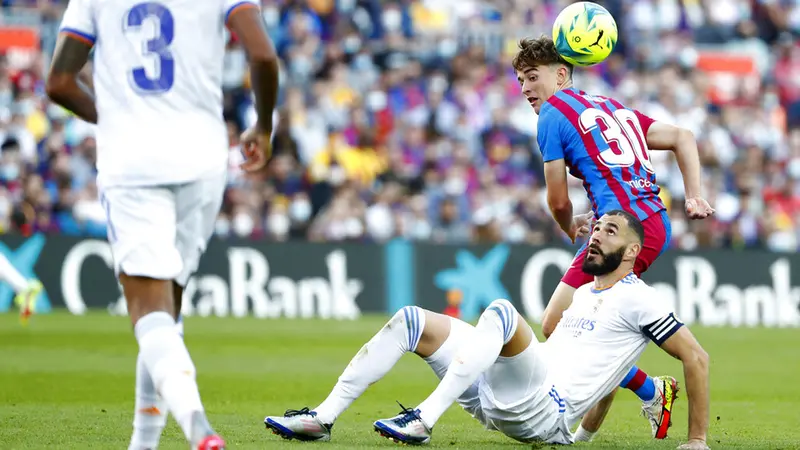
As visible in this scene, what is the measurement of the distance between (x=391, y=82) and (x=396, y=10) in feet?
7.20

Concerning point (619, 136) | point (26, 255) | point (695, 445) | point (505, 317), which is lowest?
point (26, 255)

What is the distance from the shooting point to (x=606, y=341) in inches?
256

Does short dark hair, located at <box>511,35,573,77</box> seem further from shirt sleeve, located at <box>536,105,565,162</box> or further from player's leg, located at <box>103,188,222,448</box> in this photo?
player's leg, located at <box>103,188,222,448</box>

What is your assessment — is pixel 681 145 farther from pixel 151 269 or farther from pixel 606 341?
pixel 151 269

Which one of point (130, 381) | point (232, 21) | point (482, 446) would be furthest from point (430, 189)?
point (232, 21)

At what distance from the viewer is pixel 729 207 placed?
70.9 ft

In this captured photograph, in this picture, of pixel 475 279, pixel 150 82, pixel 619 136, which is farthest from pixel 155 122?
pixel 475 279

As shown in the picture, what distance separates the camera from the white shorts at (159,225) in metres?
5.00

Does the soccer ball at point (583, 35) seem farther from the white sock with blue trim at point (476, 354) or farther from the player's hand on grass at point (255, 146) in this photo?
the player's hand on grass at point (255, 146)

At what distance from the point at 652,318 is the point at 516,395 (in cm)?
80

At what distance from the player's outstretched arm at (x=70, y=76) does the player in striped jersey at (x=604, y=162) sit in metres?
2.97

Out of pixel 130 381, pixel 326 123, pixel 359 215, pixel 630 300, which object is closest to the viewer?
pixel 630 300

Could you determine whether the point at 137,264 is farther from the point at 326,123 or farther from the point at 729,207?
the point at 729,207

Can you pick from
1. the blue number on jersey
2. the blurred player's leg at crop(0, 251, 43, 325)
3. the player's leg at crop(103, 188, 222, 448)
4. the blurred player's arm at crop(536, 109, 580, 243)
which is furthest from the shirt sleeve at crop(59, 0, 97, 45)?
the blurred player's leg at crop(0, 251, 43, 325)
